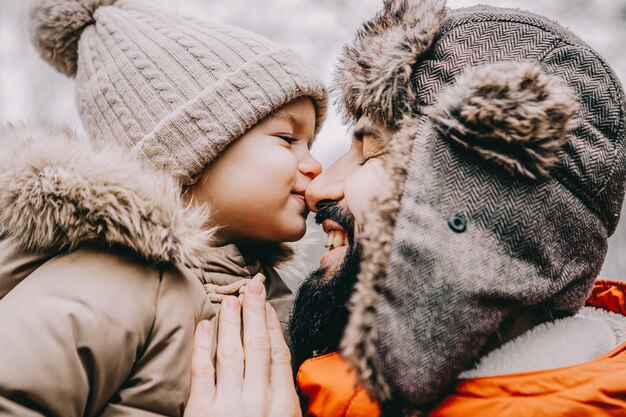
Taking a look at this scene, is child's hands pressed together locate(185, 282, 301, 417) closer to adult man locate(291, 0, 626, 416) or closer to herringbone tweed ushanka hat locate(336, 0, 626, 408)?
adult man locate(291, 0, 626, 416)

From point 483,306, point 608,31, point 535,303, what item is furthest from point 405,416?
point 608,31

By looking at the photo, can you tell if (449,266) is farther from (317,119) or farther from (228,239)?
(317,119)

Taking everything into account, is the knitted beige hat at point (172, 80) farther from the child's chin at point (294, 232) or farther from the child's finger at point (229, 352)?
the child's finger at point (229, 352)

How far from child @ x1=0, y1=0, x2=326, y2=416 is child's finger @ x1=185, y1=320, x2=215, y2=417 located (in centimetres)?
3

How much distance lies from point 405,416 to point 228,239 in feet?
3.50

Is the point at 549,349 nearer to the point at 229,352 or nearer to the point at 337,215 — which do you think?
the point at 337,215

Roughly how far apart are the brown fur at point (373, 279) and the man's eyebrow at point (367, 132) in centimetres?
25

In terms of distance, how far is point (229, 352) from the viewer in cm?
141

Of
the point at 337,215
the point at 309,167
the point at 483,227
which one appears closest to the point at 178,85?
the point at 309,167

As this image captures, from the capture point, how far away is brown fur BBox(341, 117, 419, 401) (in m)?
1.05

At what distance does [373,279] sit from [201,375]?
0.59 m

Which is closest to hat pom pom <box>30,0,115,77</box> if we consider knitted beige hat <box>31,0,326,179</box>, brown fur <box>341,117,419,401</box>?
knitted beige hat <box>31,0,326,179</box>

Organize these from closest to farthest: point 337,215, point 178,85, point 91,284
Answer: point 91,284 < point 337,215 < point 178,85

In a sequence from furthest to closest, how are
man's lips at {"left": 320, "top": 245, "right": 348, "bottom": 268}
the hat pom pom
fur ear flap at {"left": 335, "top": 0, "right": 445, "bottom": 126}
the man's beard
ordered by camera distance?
the hat pom pom → man's lips at {"left": 320, "top": 245, "right": 348, "bottom": 268} → the man's beard → fur ear flap at {"left": 335, "top": 0, "right": 445, "bottom": 126}
